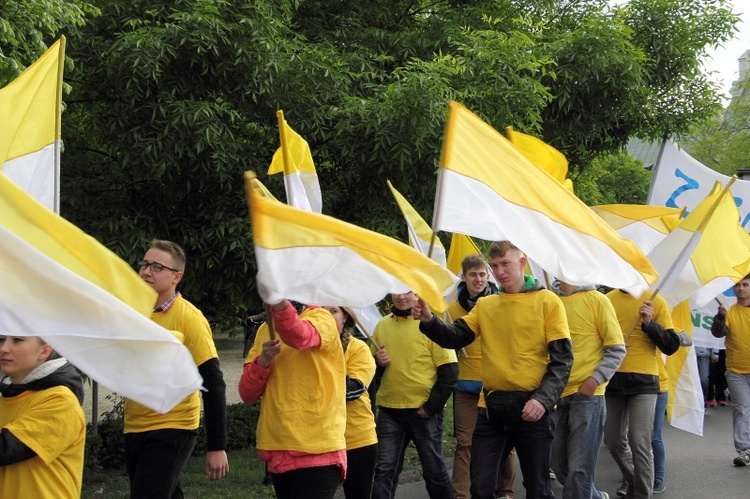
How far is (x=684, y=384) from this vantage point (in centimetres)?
890

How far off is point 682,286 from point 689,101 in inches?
225

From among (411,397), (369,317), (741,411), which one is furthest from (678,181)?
(411,397)

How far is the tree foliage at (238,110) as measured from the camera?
7863 mm

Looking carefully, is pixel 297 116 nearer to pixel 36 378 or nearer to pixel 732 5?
pixel 36 378

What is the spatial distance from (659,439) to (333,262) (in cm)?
550

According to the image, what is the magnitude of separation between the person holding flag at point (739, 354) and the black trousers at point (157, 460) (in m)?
6.67

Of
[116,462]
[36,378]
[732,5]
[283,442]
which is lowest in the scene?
[116,462]

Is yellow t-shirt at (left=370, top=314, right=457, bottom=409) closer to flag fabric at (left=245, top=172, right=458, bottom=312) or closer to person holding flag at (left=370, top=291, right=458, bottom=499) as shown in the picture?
person holding flag at (left=370, top=291, right=458, bottom=499)

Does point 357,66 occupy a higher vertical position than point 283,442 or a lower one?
higher

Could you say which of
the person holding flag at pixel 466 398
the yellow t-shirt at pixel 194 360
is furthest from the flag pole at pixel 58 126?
the person holding flag at pixel 466 398

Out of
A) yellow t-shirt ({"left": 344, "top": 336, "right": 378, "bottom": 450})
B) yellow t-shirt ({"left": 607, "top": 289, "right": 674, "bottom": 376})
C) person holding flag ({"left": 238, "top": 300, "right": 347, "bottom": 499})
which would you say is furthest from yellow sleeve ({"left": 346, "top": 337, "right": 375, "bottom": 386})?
yellow t-shirt ({"left": 607, "top": 289, "right": 674, "bottom": 376})

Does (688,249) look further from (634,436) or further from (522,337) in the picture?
(522,337)

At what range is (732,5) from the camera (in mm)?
13016

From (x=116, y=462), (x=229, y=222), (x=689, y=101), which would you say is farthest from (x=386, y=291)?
A: (x=689, y=101)
